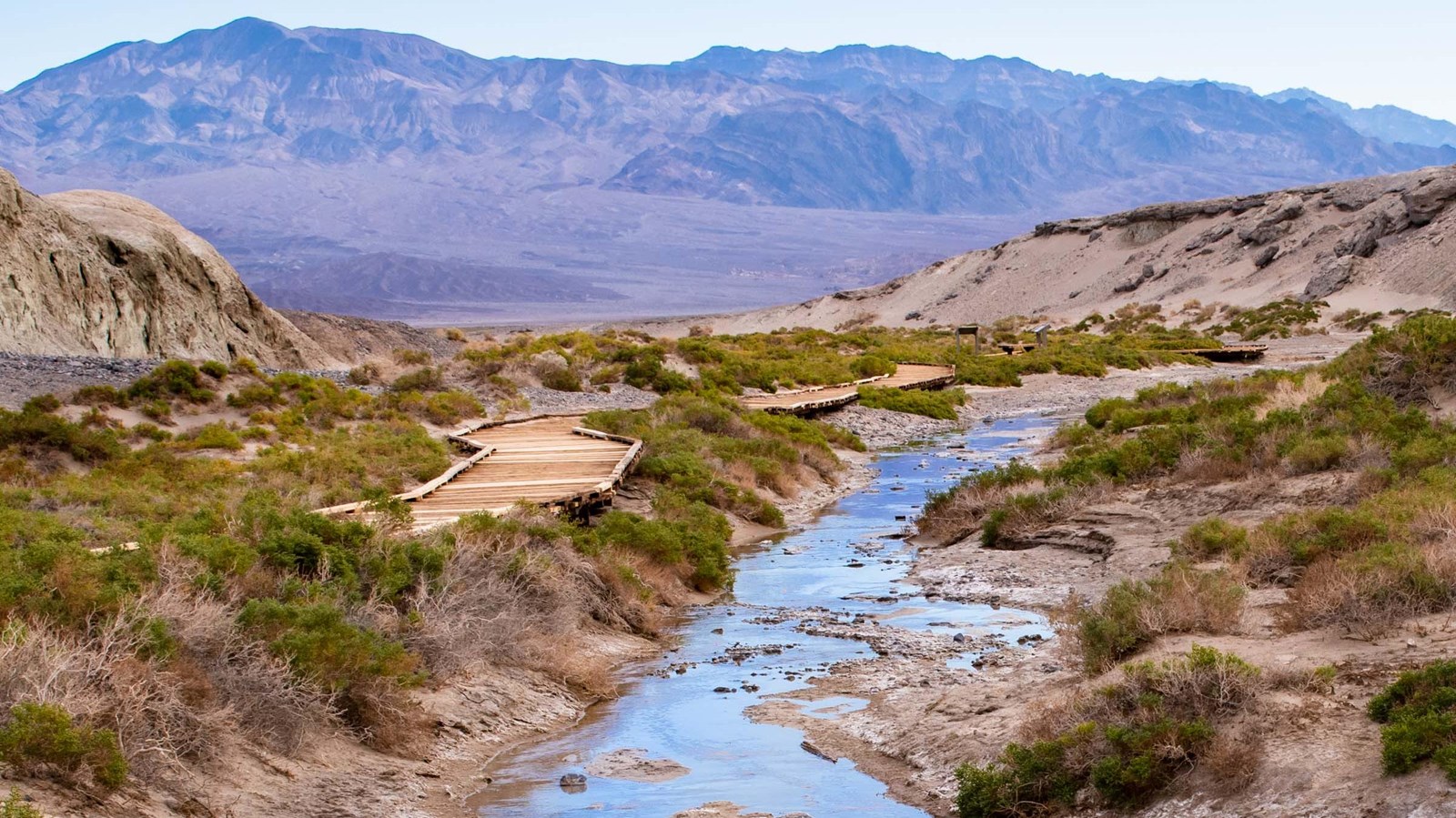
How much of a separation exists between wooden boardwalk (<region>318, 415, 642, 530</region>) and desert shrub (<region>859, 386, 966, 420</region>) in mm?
11224

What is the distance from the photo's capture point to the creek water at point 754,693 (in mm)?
10078

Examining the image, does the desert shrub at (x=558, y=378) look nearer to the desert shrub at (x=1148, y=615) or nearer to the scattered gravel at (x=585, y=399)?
the scattered gravel at (x=585, y=399)

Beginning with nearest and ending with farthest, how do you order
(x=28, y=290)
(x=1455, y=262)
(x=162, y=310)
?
1. (x=28, y=290)
2. (x=162, y=310)
3. (x=1455, y=262)

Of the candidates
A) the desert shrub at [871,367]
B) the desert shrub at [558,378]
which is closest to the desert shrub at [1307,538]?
the desert shrub at [558,378]

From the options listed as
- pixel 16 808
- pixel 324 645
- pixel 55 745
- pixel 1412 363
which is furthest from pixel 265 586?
pixel 1412 363

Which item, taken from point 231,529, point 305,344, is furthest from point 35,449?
point 305,344

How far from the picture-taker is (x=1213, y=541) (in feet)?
46.6

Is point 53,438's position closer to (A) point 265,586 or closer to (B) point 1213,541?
(A) point 265,586

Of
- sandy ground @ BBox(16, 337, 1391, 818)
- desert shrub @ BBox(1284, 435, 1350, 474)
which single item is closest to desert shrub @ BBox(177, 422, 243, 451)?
sandy ground @ BBox(16, 337, 1391, 818)

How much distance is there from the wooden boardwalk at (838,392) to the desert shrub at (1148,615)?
20.1 meters

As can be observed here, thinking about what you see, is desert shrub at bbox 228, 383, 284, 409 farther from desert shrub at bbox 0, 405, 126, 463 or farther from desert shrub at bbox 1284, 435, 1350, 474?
desert shrub at bbox 1284, 435, 1350, 474

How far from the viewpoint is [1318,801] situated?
8.02m

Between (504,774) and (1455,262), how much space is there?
6008 cm

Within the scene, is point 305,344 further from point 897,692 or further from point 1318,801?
point 1318,801
